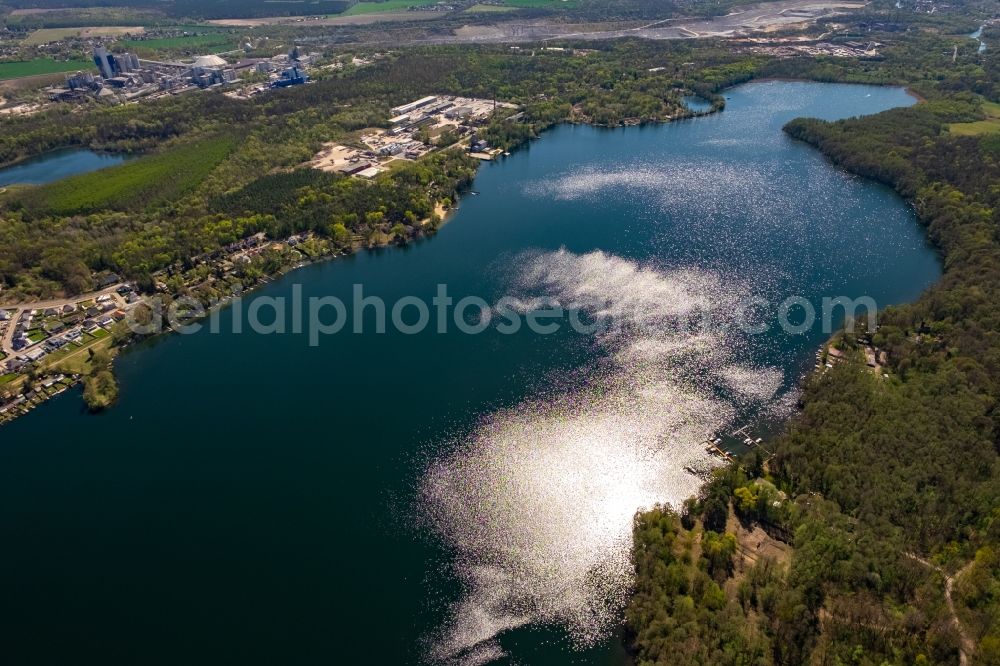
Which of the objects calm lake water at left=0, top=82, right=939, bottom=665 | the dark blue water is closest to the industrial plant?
the dark blue water

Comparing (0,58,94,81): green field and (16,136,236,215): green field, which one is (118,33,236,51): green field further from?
(16,136,236,215): green field

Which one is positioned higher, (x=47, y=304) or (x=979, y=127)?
(x=979, y=127)

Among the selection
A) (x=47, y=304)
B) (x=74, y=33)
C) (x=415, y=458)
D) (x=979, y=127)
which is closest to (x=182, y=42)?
(x=74, y=33)

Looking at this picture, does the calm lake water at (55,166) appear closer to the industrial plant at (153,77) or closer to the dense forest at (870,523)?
the industrial plant at (153,77)

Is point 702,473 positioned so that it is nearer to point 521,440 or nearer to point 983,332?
point 521,440

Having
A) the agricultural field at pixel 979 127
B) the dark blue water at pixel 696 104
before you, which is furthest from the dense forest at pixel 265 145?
the agricultural field at pixel 979 127

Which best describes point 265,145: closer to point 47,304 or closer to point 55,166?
point 55,166
